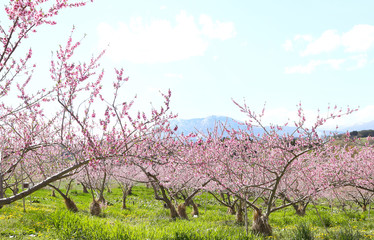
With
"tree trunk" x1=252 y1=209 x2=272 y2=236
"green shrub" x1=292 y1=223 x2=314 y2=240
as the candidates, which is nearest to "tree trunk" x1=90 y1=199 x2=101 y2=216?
"tree trunk" x1=252 y1=209 x2=272 y2=236

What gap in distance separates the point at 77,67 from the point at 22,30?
4.25 feet

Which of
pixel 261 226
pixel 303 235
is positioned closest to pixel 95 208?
pixel 261 226

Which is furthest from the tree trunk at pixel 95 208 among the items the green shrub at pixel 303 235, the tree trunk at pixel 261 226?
the green shrub at pixel 303 235

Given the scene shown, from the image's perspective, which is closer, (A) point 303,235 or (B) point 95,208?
(A) point 303,235

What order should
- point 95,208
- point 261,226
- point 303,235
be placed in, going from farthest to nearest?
point 95,208 → point 261,226 → point 303,235

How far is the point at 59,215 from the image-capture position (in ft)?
30.9

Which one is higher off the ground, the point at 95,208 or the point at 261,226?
the point at 95,208

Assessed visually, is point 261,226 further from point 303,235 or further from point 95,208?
point 95,208

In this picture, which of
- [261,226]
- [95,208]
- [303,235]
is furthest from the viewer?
[95,208]

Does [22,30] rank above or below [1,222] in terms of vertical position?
above

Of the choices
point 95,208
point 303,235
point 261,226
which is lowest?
point 303,235

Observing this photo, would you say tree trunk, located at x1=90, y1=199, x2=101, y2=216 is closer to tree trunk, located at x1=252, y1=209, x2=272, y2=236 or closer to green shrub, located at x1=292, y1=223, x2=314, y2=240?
tree trunk, located at x1=252, y1=209, x2=272, y2=236

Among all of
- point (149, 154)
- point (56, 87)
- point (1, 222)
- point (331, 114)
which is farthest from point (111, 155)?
point (1, 222)

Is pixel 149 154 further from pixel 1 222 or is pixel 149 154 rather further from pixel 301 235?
pixel 1 222
